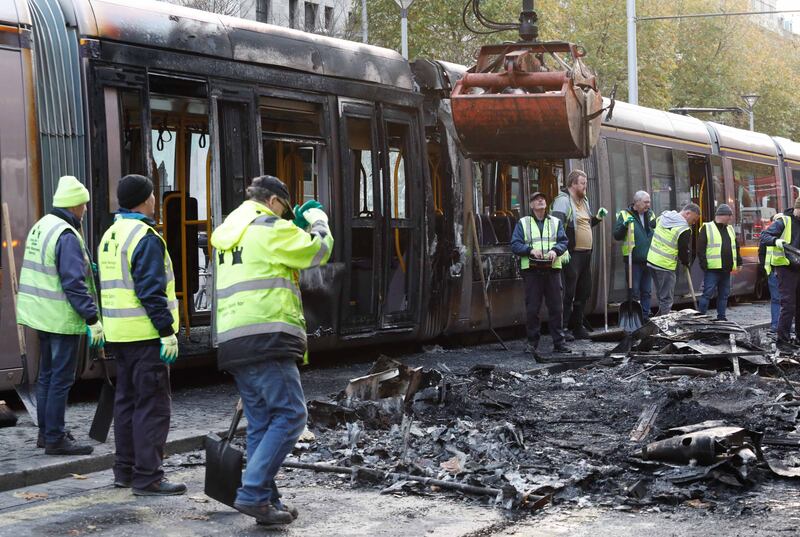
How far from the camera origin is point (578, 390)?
10281 mm

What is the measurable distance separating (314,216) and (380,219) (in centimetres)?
596

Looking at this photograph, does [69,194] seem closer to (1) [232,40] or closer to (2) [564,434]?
(1) [232,40]

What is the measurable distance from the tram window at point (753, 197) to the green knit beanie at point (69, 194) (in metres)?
15.7

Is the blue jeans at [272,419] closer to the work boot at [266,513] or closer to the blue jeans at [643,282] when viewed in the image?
the work boot at [266,513]

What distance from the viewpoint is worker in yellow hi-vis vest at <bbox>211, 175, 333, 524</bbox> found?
5.70 m

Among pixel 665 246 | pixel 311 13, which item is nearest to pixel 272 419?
pixel 665 246

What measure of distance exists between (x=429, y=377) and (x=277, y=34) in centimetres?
347

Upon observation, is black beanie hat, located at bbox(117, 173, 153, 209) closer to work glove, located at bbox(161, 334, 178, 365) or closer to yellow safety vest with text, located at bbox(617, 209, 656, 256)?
work glove, located at bbox(161, 334, 178, 365)

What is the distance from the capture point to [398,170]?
12203 millimetres

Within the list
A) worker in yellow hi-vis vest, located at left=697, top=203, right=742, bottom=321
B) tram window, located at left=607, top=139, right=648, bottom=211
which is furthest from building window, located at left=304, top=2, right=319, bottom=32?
worker in yellow hi-vis vest, located at left=697, top=203, right=742, bottom=321

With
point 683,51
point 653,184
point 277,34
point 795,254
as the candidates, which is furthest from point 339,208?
Result: point 683,51

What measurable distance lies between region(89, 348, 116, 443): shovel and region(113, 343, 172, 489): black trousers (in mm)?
555

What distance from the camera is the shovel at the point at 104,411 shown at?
725 cm

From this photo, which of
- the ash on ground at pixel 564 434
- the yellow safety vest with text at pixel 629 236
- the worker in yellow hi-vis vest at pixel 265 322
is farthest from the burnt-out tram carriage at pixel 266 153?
the worker in yellow hi-vis vest at pixel 265 322
